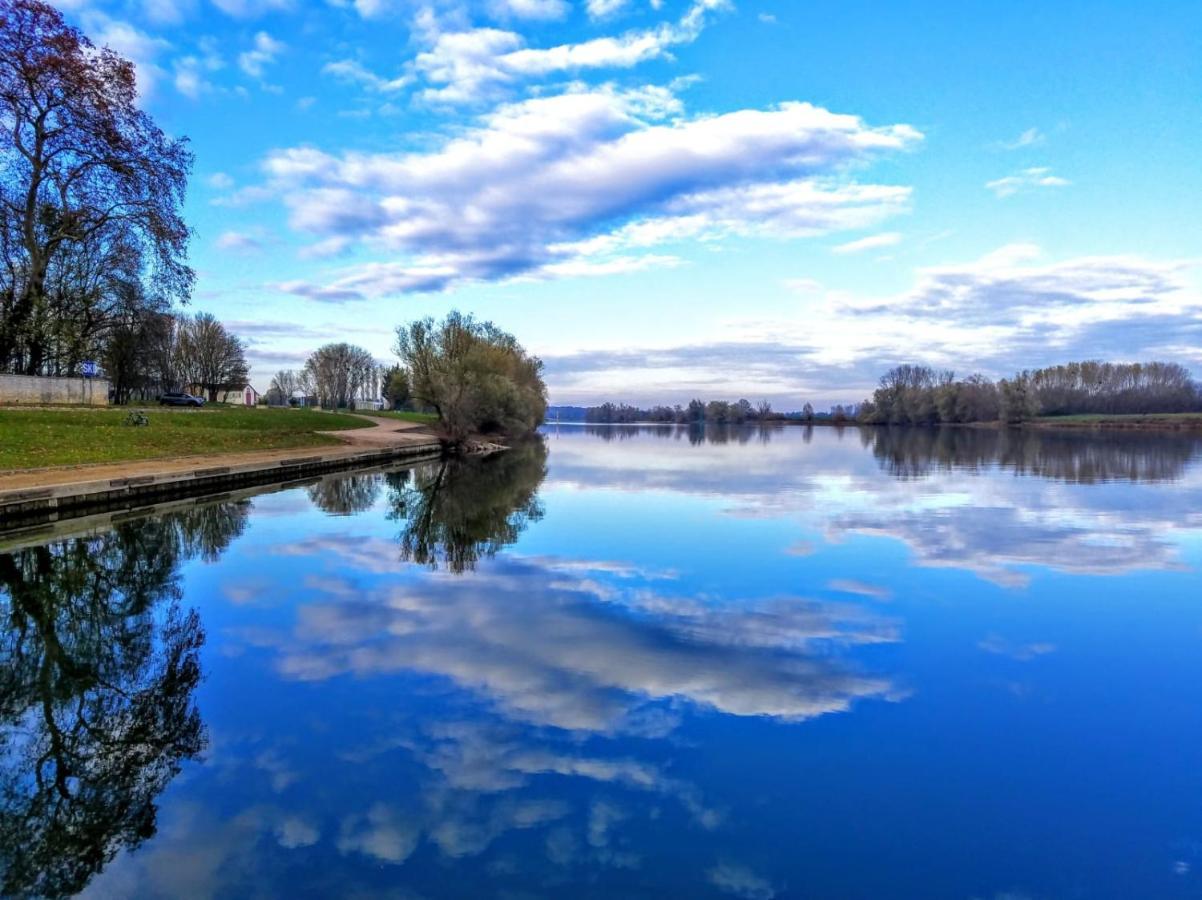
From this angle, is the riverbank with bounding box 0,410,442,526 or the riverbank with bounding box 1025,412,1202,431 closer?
the riverbank with bounding box 0,410,442,526

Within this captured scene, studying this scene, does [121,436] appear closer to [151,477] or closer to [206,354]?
[151,477]

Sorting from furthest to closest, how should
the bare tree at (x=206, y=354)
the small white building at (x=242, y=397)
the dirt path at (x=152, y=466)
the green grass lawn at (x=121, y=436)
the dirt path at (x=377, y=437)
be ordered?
the small white building at (x=242, y=397), the bare tree at (x=206, y=354), the dirt path at (x=377, y=437), the green grass lawn at (x=121, y=436), the dirt path at (x=152, y=466)

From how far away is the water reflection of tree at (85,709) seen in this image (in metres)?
3.92

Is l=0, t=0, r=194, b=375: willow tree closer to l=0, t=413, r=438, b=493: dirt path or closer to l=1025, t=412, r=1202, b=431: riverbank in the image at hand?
l=0, t=413, r=438, b=493: dirt path

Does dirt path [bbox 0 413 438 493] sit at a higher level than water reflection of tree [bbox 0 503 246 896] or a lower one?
higher

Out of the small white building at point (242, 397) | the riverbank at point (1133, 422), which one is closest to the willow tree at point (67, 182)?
the small white building at point (242, 397)

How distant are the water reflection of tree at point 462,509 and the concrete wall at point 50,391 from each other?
14.4 meters

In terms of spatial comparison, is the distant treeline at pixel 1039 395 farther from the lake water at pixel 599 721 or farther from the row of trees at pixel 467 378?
the lake water at pixel 599 721

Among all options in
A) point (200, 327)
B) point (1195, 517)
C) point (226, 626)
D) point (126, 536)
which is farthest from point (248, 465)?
point (200, 327)

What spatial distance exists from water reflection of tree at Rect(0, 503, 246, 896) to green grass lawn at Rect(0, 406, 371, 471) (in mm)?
9279

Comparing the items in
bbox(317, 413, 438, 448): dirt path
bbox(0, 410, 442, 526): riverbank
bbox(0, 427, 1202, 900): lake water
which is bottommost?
bbox(0, 427, 1202, 900): lake water

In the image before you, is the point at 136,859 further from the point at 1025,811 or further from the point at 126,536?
the point at 126,536

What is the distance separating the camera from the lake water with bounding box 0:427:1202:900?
3.81 meters

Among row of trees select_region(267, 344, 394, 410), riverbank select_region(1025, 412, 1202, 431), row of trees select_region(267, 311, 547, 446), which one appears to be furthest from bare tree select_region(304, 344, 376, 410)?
riverbank select_region(1025, 412, 1202, 431)
